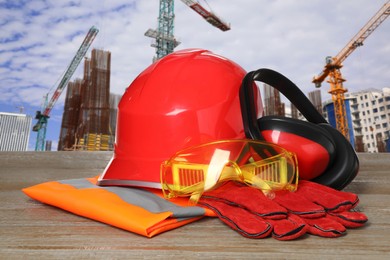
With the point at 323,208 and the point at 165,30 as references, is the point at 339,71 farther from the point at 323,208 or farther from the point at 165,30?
the point at 323,208

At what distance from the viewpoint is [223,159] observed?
56 centimetres

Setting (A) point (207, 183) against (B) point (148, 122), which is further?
(B) point (148, 122)

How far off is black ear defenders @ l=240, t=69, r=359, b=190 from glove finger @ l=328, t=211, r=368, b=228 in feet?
0.47

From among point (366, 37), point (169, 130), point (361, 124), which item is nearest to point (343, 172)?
point (169, 130)

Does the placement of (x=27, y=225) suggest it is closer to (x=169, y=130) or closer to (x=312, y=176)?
(x=169, y=130)

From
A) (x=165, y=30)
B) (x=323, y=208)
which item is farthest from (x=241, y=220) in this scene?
(x=165, y=30)

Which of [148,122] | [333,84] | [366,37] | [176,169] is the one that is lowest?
[176,169]

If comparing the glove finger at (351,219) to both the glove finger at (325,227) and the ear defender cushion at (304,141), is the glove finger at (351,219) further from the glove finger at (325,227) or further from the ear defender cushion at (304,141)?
the ear defender cushion at (304,141)

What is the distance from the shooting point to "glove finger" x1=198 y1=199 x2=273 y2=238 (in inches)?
14.3

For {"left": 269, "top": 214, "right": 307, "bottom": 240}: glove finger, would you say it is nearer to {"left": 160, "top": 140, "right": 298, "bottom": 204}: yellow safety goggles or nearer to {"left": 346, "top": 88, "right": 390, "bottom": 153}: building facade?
{"left": 160, "top": 140, "right": 298, "bottom": 204}: yellow safety goggles

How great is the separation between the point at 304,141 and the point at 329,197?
0.13 meters

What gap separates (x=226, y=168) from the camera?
1.79 feet

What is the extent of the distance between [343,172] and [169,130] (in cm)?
38

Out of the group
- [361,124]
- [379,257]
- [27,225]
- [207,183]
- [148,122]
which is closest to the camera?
[379,257]
